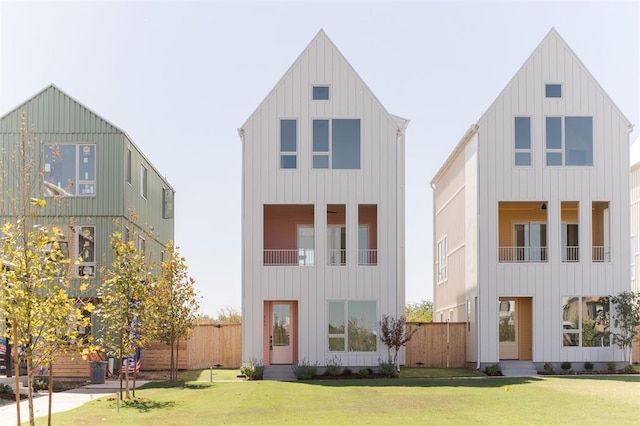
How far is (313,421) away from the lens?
16203 mm

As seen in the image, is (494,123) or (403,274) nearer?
(494,123)

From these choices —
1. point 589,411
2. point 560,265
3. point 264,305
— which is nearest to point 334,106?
point 264,305

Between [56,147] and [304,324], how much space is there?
10506 mm

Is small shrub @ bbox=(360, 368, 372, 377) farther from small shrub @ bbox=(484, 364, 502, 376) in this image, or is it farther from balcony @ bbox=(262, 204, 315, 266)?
balcony @ bbox=(262, 204, 315, 266)

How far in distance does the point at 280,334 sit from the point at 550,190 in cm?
1067

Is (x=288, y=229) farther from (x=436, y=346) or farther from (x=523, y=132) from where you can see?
(x=523, y=132)

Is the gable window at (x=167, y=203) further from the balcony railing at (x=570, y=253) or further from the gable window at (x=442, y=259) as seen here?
the balcony railing at (x=570, y=253)

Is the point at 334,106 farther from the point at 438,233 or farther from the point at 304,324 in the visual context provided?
the point at 438,233

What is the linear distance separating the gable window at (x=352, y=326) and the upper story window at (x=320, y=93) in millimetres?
6943

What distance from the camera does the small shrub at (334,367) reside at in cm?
2767

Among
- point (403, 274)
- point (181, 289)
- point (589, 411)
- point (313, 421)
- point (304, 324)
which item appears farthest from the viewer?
point (403, 274)

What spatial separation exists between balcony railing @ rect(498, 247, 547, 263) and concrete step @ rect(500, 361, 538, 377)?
3647mm

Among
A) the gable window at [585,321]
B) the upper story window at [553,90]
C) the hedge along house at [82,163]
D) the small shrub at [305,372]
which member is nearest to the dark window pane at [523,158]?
the upper story window at [553,90]

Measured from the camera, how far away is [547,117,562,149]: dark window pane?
29.5 m
